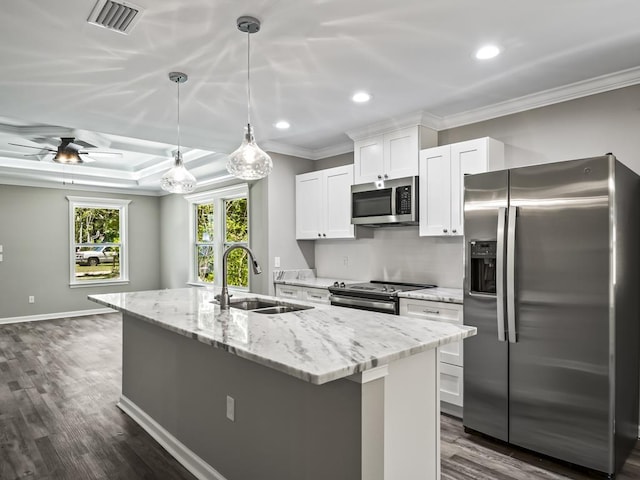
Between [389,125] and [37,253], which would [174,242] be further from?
[389,125]

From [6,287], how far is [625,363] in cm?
851

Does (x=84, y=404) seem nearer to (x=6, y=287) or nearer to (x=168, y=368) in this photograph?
(x=168, y=368)

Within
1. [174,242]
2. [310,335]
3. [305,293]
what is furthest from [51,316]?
[310,335]

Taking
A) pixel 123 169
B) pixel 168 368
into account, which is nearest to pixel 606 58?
pixel 168 368

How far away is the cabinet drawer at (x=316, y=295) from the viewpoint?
4.34 metres

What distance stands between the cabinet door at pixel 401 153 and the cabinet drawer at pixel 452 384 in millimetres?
1734

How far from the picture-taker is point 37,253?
291 inches

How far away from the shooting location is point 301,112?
3.80 meters

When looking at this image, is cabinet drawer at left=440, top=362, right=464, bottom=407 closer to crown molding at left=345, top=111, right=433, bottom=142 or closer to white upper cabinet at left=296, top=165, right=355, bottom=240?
white upper cabinet at left=296, top=165, right=355, bottom=240

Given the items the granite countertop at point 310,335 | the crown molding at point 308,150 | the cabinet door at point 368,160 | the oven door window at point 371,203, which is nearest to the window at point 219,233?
the crown molding at point 308,150

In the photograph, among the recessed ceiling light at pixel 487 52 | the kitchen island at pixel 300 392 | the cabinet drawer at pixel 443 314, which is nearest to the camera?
the kitchen island at pixel 300 392

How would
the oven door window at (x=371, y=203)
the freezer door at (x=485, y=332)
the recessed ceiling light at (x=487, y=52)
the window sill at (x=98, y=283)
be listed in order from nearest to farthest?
the recessed ceiling light at (x=487, y=52), the freezer door at (x=485, y=332), the oven door window at (x=371, y=203), the window sill at (x=98, y=283)

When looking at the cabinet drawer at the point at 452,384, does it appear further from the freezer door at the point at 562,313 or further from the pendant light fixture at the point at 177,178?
the pendant light fixture at the point at 177,178

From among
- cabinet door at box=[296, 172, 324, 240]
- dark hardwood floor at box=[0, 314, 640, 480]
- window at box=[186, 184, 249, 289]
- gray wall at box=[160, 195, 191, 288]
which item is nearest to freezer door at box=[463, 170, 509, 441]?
dark hardwood floor at box=[0, 314, 640, 480]
